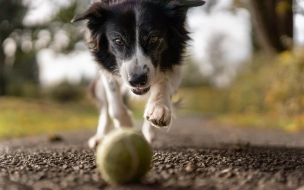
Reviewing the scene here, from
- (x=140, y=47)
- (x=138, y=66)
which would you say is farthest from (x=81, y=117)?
(x=138, y=66)

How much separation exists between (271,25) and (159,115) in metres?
9.03

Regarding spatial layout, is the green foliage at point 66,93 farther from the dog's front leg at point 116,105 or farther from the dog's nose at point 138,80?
the dog's nose at point 138,80

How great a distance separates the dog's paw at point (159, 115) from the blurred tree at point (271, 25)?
7772 mm

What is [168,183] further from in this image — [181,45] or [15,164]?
[181,45]

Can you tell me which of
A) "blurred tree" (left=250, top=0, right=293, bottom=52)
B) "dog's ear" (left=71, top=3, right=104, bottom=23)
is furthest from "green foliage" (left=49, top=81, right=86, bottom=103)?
"dog's ear" (left=71, top=3, right=104, bottom=23)

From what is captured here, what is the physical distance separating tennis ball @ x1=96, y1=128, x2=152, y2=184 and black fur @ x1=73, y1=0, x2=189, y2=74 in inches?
60.4

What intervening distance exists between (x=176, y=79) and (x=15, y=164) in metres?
2.13

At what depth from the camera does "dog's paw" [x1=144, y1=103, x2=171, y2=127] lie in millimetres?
3375

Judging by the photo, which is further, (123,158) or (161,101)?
(161,101)

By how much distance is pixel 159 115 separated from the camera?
338cm

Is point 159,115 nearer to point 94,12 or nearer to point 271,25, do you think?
point 94,12

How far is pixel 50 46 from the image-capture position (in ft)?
71.5

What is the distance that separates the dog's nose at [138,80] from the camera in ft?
11.6

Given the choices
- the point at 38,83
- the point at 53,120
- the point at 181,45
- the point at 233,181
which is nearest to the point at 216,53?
the point at 38,83
